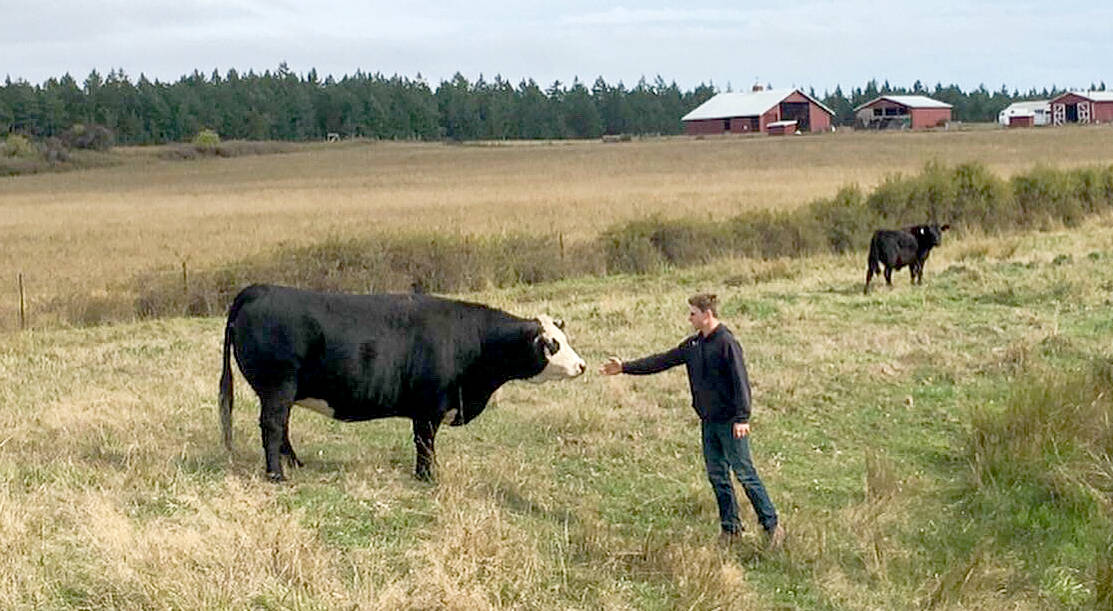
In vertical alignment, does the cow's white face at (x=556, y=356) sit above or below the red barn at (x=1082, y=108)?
below

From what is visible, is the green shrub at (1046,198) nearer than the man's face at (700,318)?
No

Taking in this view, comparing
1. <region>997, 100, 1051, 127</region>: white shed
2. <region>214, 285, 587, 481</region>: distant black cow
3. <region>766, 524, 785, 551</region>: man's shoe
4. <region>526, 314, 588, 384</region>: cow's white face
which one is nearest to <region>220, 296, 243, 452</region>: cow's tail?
A: <region>214, 285, 587, 481</region>: distant black cow

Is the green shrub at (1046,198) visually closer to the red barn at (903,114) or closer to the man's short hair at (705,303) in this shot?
the man's short hair at (705,303)

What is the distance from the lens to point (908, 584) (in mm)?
7812

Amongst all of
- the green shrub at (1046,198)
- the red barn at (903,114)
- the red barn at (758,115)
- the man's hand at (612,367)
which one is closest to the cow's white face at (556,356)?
the man's hand at (612,367)

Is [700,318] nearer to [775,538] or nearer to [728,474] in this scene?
[728,474]

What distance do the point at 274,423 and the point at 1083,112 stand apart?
13032 centimetres

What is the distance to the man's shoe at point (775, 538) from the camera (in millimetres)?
8133

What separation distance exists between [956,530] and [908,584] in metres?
1.34

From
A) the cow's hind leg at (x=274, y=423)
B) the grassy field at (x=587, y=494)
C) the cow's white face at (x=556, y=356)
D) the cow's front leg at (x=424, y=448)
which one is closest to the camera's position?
the grassy field at (x=587, y=494)

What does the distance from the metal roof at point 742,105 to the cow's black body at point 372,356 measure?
106725mm

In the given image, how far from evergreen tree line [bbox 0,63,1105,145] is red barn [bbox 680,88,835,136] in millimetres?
21377

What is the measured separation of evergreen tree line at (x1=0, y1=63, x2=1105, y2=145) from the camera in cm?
12212

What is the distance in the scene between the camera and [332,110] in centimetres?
13338
